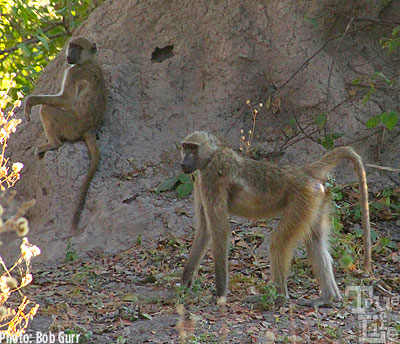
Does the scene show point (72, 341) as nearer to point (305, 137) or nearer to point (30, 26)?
point (305, 137)

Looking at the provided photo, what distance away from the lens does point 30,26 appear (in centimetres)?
1020

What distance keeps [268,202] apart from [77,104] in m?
→ 3.12

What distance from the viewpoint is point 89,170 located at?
7746mm

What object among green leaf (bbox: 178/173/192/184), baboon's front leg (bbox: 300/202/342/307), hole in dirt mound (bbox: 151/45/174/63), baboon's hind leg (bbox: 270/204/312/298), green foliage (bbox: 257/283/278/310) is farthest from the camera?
hole in dirt mound (bbox: 151/45/174/63)

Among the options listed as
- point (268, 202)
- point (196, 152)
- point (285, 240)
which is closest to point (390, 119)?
point (268, 202)

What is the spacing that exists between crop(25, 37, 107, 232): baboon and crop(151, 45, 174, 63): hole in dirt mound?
633mm

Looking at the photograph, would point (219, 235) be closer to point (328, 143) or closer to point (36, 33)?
point (328, 143)

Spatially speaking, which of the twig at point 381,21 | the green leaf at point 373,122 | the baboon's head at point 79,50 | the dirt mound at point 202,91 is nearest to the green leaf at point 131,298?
the dirt mound at point 202,91

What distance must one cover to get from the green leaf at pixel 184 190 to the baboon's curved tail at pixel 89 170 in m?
0.94

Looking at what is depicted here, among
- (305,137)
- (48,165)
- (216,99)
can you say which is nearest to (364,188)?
(305,137)

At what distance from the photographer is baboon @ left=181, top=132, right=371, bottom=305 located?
5.73 meters

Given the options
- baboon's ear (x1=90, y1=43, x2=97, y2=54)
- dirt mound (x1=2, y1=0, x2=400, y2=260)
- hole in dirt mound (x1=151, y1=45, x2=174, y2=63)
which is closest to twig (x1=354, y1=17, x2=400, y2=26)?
dirt mound (x1=2, y1=0, x2=400, y2=260)

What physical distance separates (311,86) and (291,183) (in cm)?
228

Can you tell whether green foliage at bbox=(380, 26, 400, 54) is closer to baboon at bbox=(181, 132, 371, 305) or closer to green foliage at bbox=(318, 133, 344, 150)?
green foliage at bbox=(318, 133, 344, 150)
